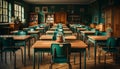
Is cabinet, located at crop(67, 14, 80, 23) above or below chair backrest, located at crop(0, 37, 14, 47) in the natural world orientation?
above

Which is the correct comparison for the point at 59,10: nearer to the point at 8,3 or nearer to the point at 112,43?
the point at 8,3

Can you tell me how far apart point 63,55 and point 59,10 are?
19187 mm

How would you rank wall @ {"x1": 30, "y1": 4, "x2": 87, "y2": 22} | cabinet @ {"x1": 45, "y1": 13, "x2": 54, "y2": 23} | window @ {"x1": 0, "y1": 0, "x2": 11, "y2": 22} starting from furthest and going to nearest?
1. wall @ {"x1": 30, "y1": 4, "x2": 87, "y2": 22}
2. cabinet @ {"x1": 45, "y1": 13, "x2": 54, "y2": 23}
3. window @ {"x1": 0, "y1": 0, "x2": 11, "y2": 22}

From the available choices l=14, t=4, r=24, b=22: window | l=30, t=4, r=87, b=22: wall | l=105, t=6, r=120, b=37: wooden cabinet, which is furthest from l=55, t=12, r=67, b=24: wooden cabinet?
l=105, t=6, r=120, b=37: wooden cabinet

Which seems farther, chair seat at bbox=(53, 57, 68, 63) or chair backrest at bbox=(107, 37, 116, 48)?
chair backrest at bbox=(107, 37, 116, 48)

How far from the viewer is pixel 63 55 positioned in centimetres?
374

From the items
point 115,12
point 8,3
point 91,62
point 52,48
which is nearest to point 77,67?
point 91,62

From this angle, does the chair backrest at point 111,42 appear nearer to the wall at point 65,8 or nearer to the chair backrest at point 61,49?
the chair backrest at point 61,49

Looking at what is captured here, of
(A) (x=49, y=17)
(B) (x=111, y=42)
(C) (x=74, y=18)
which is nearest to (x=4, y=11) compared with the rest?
(B) (x=111, y=42)

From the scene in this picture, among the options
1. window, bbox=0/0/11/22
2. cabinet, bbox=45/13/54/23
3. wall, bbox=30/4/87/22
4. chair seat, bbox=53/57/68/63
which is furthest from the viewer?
wall, bbox=30/4/87/22

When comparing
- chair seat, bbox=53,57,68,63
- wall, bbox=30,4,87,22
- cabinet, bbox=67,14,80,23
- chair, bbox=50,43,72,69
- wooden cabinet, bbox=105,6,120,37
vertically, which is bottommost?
chair seat, bbox=53,57,68,63

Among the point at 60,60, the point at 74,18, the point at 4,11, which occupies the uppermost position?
the point at 74,18

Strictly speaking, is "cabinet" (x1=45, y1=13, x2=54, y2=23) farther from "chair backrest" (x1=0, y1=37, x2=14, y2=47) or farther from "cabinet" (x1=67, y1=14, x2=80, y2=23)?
"chair backrest" (x1=0, y1=37, x2=14, y2=47)

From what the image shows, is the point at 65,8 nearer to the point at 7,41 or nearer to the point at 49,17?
the point at 49,17
